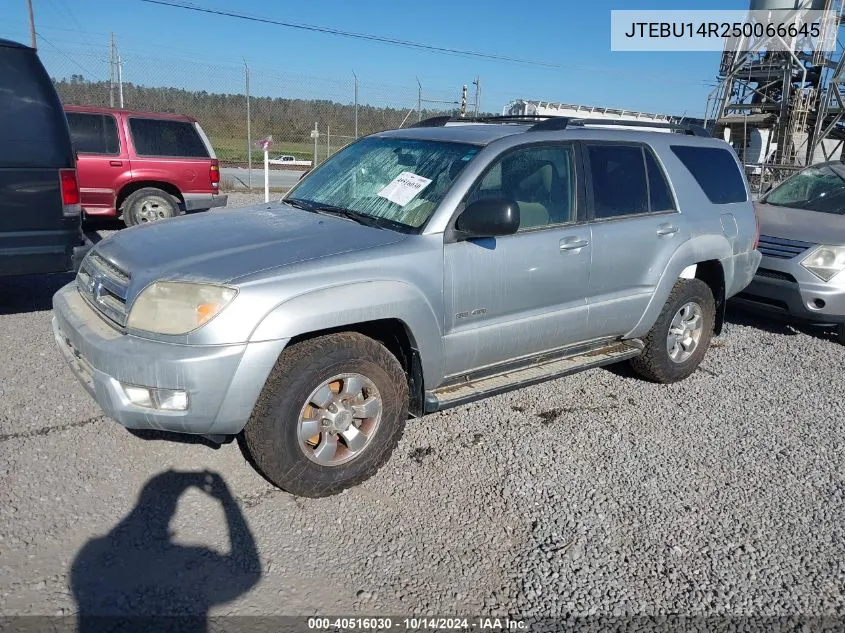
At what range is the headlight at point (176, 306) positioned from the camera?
2801 millimetres

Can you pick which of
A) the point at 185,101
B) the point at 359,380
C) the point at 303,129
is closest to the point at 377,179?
the point at 359,380

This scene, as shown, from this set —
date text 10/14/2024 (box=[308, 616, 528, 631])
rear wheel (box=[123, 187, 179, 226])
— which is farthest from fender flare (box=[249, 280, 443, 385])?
rear wheel (box=[123, 187, 179, 226])

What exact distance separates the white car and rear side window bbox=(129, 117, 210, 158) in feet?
51.9

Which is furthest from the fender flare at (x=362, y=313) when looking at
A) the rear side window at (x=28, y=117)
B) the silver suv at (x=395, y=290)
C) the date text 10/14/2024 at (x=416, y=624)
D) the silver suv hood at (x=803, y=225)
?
the silver suv hood at (x=803, y=225)

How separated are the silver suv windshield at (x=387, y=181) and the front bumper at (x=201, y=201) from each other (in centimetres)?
607

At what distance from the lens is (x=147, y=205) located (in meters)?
9.75

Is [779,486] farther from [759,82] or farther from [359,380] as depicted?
[759,82]

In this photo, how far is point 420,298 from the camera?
329 centimetres

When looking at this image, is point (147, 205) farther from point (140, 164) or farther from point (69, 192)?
point (69, 192)

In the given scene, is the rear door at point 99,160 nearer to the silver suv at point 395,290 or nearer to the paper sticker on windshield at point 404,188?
the silver suv at point 395,290

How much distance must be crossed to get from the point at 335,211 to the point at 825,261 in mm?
4803

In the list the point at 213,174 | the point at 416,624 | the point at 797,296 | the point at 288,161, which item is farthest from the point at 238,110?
the point at 416,624

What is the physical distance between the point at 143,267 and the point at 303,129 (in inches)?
932

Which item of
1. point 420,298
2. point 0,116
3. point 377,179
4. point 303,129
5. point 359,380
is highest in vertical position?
point 303,129
